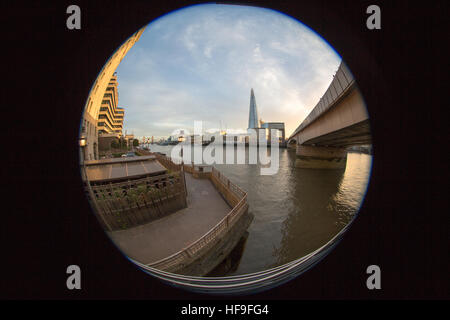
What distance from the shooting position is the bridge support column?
23438 millimetres

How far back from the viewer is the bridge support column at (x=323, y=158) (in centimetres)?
2344

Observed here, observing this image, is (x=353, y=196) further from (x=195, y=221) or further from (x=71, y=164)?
(x=71, y=164)

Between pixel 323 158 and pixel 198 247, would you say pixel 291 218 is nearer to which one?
pixel 198 247

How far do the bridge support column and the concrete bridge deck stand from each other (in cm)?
2187

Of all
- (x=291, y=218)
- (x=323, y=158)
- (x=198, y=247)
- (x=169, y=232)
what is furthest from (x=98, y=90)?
(x=323, y=158)

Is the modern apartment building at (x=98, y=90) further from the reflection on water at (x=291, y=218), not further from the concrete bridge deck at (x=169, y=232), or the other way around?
the reflection on water at (x=291, y=218)

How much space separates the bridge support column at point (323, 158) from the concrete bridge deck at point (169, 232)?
71.7 ft

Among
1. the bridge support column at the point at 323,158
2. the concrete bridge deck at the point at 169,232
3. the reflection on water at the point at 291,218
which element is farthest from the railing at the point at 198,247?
the bridge support column at the point at 323,158

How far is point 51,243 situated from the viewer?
1860 millimetres

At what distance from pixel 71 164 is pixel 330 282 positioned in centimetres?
408

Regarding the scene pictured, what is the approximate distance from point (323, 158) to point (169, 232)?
26261 mm

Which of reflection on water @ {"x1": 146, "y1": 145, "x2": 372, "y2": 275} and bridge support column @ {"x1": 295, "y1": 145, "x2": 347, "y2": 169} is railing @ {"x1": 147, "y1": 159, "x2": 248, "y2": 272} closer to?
reflection on water @ {"x1": 146, "y1": 145, "x2": 372, "y2": 275}

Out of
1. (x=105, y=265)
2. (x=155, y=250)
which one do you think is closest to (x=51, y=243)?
(x=105, y=265)

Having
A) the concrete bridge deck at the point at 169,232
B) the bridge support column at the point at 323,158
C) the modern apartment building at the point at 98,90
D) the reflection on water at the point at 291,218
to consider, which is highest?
the modern apartment building at the point at 98,90
